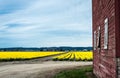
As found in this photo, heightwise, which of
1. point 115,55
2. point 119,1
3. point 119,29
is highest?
point 119,1

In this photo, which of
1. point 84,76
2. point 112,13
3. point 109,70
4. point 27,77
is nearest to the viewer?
point 112,13

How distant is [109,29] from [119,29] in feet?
5.43

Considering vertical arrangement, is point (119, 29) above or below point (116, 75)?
above

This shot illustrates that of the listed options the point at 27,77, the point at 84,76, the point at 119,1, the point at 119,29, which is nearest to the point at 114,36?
the point at 119,29

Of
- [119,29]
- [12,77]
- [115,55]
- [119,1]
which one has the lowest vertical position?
[12,77]

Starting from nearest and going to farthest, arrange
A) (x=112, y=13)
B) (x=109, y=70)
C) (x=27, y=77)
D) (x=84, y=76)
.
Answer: (x=112, y=13)
(x=109, y=70)
(x=84, y=76)
(x=27, y=77)

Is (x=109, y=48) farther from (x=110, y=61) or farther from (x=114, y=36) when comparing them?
(x=114, y=36)

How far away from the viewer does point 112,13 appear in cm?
1366

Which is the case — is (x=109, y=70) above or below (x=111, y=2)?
below

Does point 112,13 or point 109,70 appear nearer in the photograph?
point 112,13

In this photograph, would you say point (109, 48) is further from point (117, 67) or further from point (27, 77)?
point (27, 77)

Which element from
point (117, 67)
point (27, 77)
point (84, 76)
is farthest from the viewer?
point (27, 77)

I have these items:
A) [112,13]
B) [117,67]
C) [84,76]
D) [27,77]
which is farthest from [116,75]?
[27,77]

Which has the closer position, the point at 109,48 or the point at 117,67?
the point at 117,67
